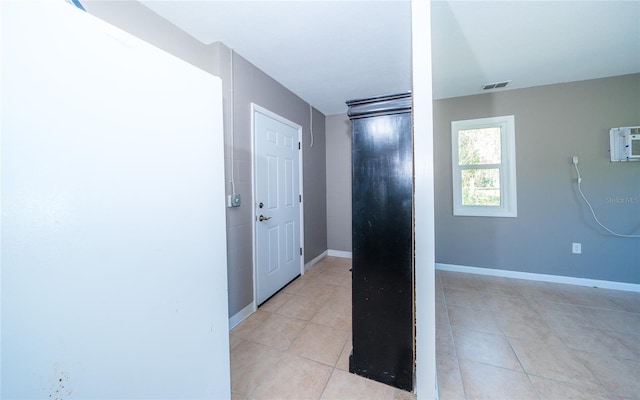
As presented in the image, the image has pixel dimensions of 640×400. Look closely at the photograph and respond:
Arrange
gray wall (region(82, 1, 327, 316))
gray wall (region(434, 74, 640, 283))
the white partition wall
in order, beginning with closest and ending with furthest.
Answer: the white partition wall < gray wall (region(82, 1, 327, 316)) < gray wall (region(434, 74, 640, 283))

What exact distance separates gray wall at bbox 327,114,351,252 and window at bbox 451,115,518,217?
156 cm

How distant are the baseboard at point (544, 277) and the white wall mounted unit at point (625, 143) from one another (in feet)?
4.61

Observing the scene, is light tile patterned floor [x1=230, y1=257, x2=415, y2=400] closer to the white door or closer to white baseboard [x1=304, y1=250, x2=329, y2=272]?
the white door

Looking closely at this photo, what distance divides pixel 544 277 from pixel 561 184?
1154mm

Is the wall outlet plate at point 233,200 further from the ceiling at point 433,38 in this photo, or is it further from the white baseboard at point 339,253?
the white baseboard at point 339,253

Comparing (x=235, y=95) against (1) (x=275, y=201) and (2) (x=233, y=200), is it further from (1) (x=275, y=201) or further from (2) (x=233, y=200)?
(1) (x=275, y=201)

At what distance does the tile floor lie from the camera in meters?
1.40

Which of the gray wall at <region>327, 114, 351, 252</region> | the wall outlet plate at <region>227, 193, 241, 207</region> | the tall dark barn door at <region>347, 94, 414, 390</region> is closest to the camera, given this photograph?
the tall dark barn door at <region>347, 94, 414, 390</region>

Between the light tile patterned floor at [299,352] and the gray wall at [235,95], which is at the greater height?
the gray wall at [235,95]

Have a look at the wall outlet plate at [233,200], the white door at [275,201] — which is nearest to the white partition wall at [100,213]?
the wall outlet plate at [233,200]

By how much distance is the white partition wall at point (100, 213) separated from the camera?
1.60 feet

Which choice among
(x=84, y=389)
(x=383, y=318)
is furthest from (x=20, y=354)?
(x=383, y=318)

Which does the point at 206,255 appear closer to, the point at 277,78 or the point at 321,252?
the point at 277,78

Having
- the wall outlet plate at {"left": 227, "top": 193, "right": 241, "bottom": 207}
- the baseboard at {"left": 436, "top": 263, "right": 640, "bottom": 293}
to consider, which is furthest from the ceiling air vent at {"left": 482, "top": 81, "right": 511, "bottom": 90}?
the wall outlet plate at {"left": 227, "top": 193, "right": 241, "bottom": 207}
